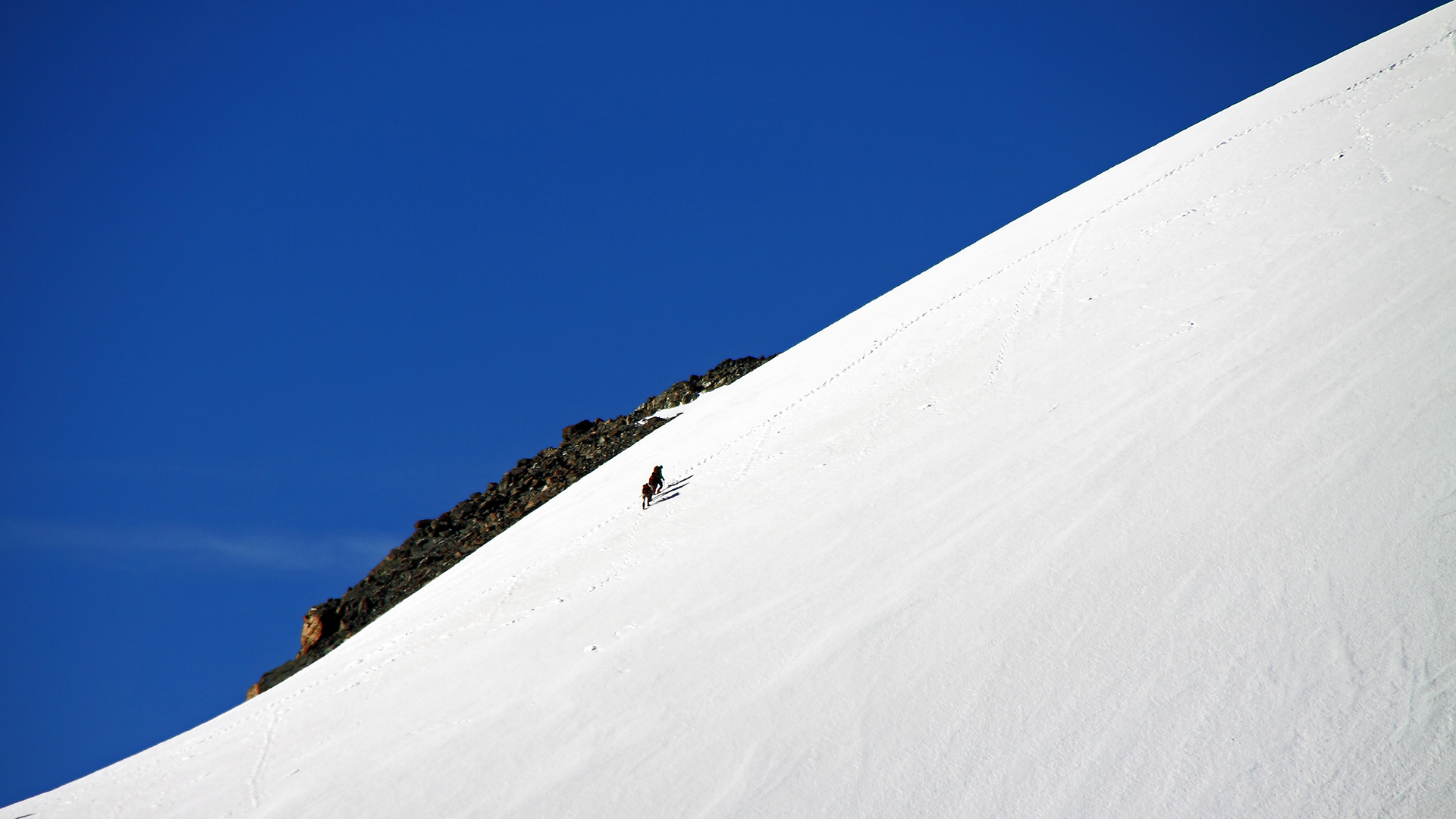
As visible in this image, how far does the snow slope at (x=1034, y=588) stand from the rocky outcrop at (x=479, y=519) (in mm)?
6208

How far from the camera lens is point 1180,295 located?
10.0 metres

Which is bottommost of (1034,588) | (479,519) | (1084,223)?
(1034,588)

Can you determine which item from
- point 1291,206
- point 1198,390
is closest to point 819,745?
point 1198,390

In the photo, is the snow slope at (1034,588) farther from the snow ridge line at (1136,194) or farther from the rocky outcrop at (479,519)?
the rocky outcrop at (479,519)

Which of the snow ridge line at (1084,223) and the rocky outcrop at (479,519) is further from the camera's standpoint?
the rocky outcrop at (479,519)

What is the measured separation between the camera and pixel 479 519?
19672mm

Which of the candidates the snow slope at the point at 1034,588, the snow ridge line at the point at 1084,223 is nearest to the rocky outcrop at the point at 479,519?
the snow slope at the point at 1034,588

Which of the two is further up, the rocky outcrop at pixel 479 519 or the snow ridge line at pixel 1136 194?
the rocky outcrop at pixel 479 519

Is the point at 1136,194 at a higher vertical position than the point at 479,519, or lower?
lower

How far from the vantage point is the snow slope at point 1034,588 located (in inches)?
200

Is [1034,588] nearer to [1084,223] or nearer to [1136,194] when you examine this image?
[1084,223]

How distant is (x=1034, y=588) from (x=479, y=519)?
15129mm

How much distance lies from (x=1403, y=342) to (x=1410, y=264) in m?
1.54

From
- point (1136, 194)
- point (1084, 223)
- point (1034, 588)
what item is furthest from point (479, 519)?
point (1034, 588)
